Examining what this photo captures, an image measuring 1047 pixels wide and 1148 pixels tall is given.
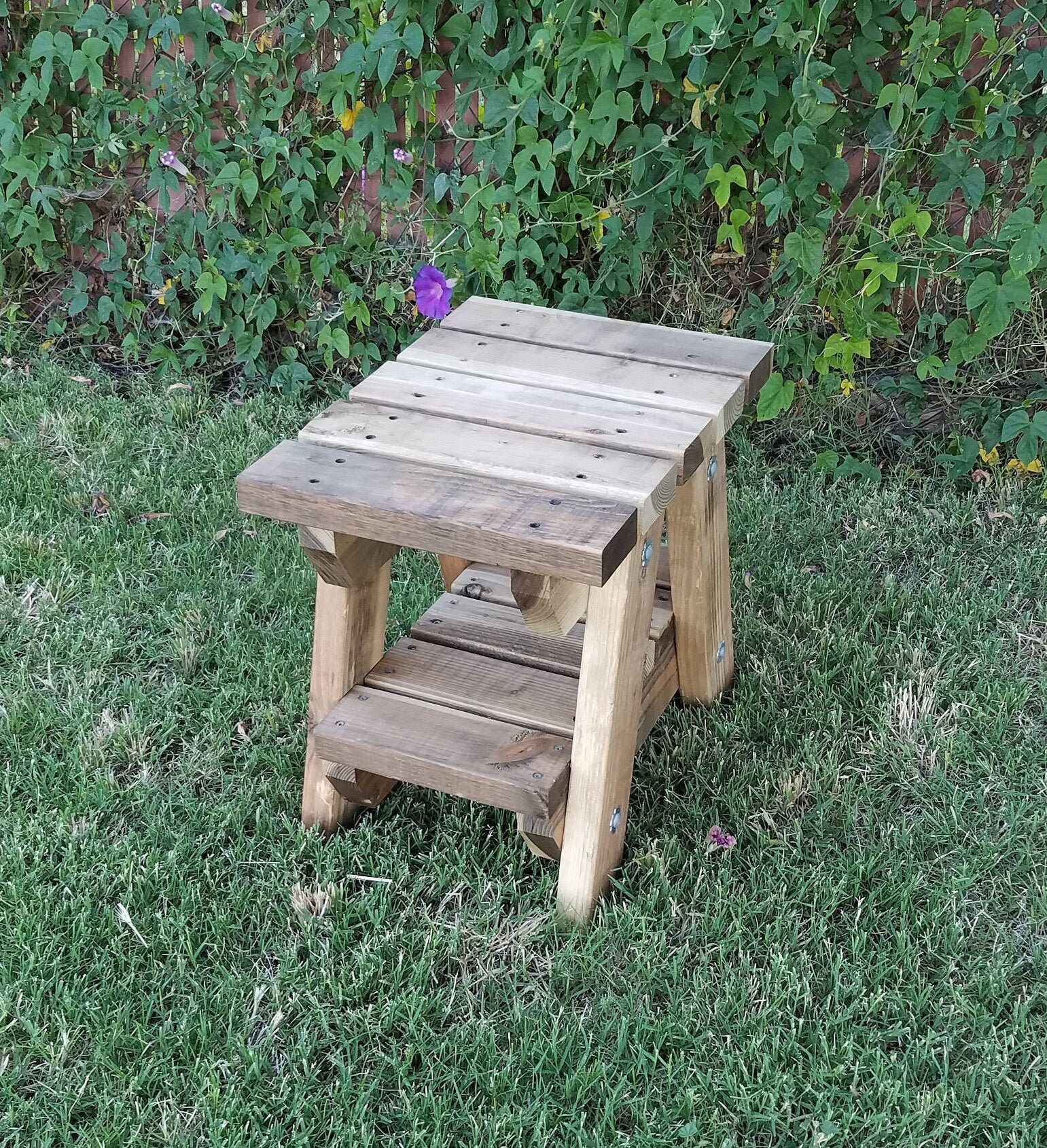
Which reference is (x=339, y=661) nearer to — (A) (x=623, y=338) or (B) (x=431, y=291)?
(A) (x=623, y=338)

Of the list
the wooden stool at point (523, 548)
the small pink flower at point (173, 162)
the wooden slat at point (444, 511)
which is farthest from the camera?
the small pink flower at point (173, 162)

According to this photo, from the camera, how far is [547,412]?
2158 mm

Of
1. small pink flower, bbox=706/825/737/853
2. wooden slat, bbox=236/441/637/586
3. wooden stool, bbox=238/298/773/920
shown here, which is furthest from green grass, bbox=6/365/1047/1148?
wooden slat, bbox=236/441/637/586

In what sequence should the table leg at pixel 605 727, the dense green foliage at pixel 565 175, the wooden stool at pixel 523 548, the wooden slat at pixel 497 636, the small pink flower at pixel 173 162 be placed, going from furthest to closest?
the small pink flower at pixel 173 162 < the dense green foliage at pixel 565 175 < the wooden slat at pixel 497 636 < the table leg at pixel 605 727 < the wooden stool at pixel 523 548

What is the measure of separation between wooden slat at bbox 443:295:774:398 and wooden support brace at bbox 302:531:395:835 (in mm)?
566

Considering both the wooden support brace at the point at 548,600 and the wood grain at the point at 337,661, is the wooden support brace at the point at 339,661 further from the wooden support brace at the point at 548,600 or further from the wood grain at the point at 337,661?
the wooden support brace at the point at 548,600

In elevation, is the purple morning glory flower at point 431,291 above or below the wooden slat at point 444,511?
below

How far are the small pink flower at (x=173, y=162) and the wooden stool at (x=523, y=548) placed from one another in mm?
1671

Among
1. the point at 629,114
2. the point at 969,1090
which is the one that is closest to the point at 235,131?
the point at 629,114

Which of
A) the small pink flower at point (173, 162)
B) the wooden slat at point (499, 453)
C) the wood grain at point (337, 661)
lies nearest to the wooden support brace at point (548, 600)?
the wooden slat at point (499, 453)

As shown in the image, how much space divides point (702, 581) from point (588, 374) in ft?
1.63

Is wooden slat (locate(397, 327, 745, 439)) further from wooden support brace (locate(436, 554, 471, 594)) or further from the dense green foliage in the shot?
the dense green foliage

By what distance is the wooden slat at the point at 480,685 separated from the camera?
2254 mm

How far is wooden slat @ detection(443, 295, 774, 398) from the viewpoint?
2.36 m
